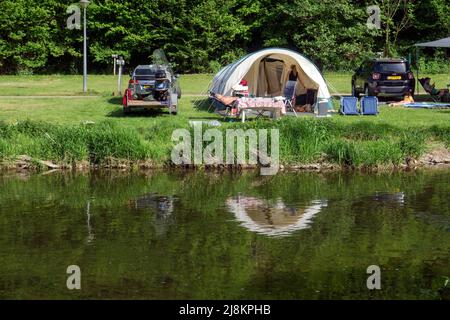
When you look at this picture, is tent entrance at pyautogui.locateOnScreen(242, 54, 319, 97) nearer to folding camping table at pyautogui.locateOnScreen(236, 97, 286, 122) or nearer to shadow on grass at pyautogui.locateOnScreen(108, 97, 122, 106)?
folding camping table at pyautogui.locateOnScreen(236, 97, 286, 122)

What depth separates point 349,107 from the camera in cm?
2562

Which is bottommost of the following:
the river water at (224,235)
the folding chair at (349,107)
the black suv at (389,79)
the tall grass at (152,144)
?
the river water at (224,235)

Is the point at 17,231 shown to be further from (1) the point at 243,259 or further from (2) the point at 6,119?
(2) the point at 6,119

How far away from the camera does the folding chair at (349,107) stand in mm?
25594

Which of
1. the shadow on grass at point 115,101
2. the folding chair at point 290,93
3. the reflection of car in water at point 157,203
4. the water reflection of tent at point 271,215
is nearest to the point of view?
the water reflection of tent at point 271,215

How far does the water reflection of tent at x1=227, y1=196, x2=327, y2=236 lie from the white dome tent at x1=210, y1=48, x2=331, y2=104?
10098 mm

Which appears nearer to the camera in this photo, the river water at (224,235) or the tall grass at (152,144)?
the river water at (224,235)

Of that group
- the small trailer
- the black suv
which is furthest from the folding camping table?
the black suv

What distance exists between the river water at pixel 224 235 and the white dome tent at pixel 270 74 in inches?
290

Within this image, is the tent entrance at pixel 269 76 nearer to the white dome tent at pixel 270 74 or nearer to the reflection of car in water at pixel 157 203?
the white dome tent at pixel 270 74

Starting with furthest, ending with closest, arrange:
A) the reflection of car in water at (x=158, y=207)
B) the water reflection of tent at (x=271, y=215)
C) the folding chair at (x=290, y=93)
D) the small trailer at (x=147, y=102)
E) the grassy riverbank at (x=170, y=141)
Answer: the folding chair at (x=290, y=93) < the small trailer at (x=147, y=102) < the grassy riverbank at (x=170, y=141) < the reflection of car in water at (x=158, y=207) < the water reflection of tent at (x=271, y=215)

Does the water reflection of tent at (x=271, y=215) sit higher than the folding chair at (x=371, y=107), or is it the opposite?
the folding chair at (x=371, y=107)

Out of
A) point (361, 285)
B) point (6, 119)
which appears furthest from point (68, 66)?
point (361, 285)

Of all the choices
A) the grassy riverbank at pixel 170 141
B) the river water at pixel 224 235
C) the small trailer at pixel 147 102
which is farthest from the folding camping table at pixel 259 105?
the river water at pixel 224 235
